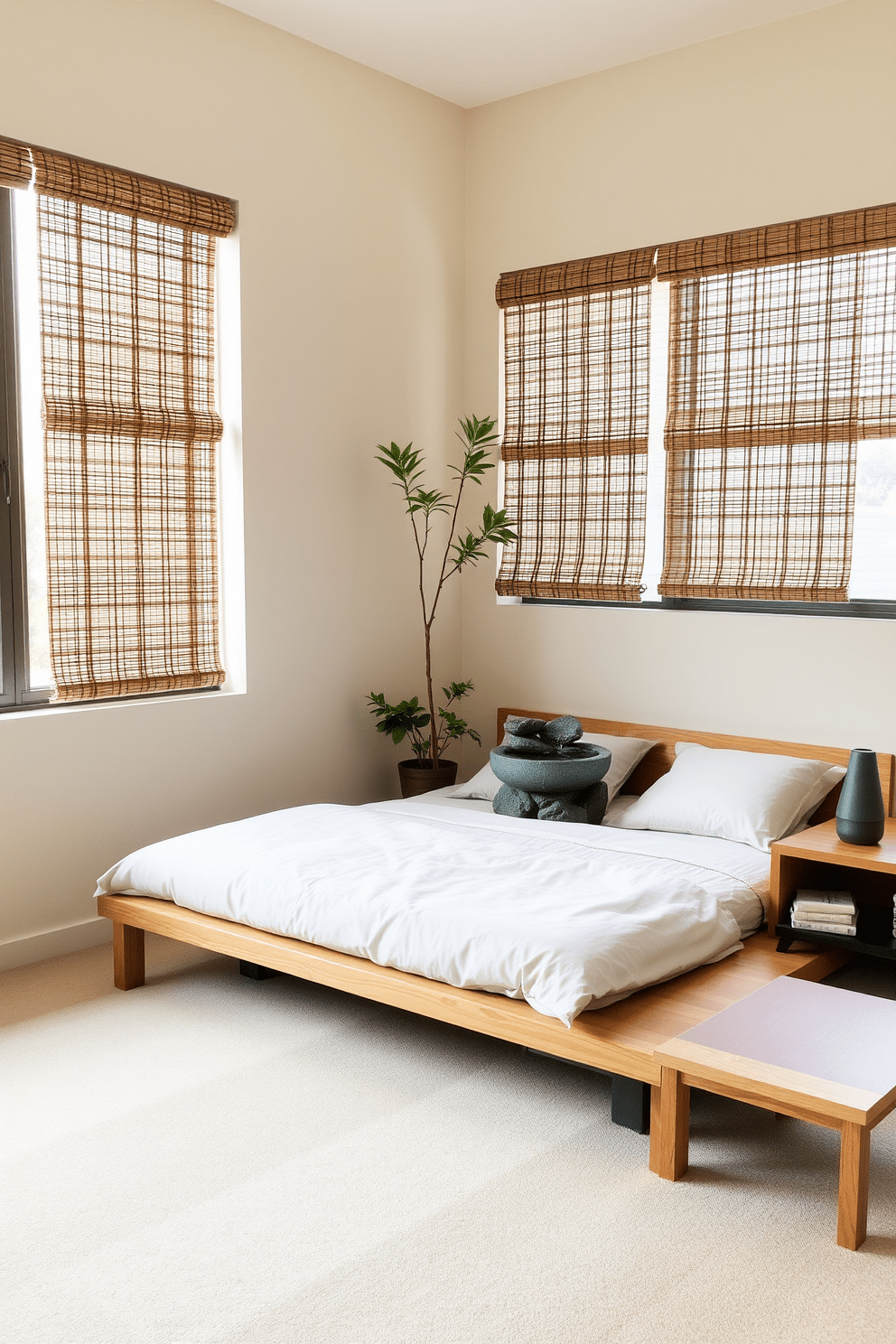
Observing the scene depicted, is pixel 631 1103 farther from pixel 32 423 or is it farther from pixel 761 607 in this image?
pixel 32 423

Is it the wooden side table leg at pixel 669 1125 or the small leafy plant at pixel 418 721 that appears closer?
the wooden side table leg at pixel 669 1125

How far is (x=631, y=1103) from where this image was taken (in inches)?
97.3

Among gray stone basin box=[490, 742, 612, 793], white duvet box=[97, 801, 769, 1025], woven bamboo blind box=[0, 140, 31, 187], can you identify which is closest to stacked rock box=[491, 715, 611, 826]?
gray stone basin box=[490, 742, 612, 793]

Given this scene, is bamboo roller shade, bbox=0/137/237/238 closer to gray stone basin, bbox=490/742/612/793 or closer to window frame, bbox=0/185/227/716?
window frame, bbox=0/185/227/716

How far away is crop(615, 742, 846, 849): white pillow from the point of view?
11.7 ft

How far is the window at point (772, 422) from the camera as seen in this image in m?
3.84

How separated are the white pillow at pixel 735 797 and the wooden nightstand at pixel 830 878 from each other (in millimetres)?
151

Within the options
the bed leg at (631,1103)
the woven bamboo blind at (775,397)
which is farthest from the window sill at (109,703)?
the bed leg at (631,1103)

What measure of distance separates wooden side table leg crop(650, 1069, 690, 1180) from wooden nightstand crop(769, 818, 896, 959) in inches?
34.4

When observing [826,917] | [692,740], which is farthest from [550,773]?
[826,917]

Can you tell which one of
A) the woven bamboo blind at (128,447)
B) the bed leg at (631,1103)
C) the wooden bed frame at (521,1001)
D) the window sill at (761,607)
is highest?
the woven bamboo blind at (128,447)

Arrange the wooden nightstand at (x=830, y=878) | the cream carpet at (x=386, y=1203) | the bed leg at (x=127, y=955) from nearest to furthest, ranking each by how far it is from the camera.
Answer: the cream carpet at (x=386, y=1203) < the wooden nightstand at (x=830, y=878) < the bed leg at (x=127, y=955)

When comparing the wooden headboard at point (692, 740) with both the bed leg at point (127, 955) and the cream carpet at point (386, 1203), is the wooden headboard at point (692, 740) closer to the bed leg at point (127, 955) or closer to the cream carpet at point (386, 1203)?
the cream carpet at point (386, 1203)

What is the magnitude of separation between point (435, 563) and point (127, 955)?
7.02 feet
